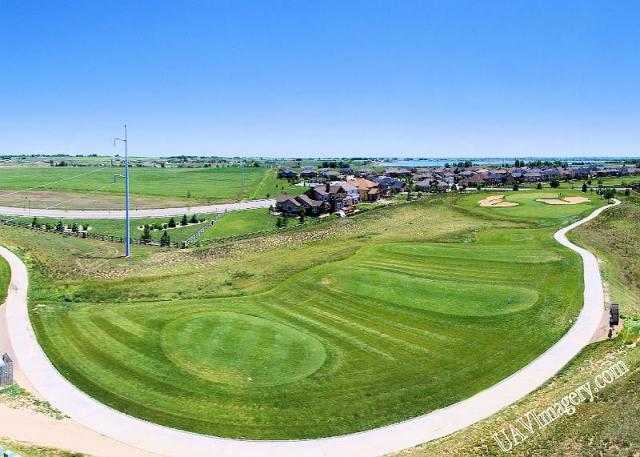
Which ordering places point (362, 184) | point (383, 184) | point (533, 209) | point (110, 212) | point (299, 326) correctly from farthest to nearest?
point (383, 184)
point (362, 184)
point (110, 212)
point (533, 209)
point (299, 326)

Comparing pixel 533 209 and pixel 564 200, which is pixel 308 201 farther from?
pixel 564 200

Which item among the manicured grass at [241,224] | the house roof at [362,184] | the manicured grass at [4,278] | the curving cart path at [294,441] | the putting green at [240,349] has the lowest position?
the curving cart path at [294,441]

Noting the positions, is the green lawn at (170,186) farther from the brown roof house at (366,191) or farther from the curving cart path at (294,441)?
the curving cart path at (294,441)

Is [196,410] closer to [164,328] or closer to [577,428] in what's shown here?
[164,328]

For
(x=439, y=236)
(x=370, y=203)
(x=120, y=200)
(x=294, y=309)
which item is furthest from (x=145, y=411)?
(x=120, y=200)

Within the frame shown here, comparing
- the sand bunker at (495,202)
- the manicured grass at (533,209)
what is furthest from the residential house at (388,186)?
the sand bunker at (495,202)

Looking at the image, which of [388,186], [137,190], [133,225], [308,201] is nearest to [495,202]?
[308,201]
